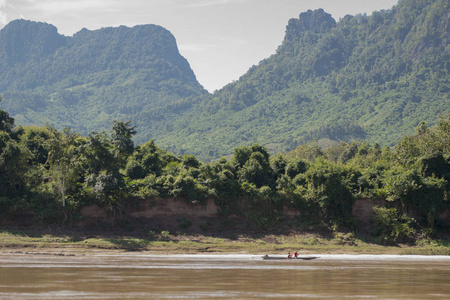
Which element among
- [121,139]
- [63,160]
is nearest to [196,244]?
[121,139]

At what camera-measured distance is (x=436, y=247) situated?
42.5m

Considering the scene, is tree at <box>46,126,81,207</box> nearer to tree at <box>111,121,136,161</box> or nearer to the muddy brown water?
tree at <box>111,121,136,161</box>

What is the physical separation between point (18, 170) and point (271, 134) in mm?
124604

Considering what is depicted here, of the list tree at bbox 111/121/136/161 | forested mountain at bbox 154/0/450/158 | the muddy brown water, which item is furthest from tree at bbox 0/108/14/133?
forested mountain at bbox 154/0/450/158

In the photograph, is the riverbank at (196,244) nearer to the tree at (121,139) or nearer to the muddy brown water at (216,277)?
the muddy brown water at (216,277)

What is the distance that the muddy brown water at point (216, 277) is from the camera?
73.2 feet

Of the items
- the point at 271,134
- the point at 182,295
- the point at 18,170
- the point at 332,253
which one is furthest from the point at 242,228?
the point at 271,134

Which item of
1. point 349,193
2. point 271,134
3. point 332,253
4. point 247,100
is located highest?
point 247,100

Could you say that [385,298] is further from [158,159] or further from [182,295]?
[158,159]

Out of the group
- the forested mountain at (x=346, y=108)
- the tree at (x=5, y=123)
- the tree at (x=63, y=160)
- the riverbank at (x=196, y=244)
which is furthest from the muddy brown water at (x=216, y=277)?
the forested mountain at (x=346, y=108)

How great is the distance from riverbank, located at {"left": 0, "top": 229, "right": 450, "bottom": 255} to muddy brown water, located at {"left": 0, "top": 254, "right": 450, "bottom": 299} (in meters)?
2.83

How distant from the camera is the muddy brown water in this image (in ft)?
73.2

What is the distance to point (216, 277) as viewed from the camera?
26.9m

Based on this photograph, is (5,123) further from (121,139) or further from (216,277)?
(216,277)
